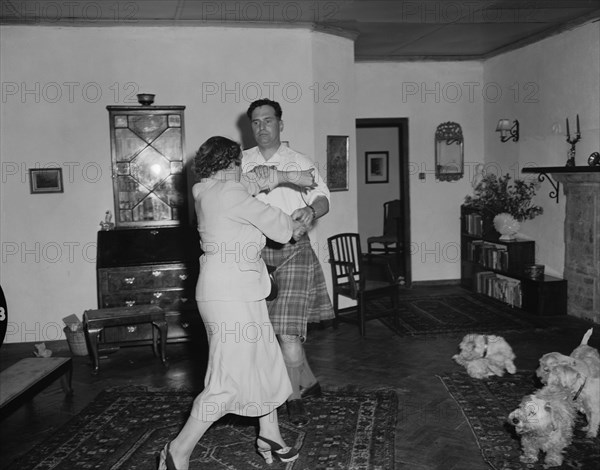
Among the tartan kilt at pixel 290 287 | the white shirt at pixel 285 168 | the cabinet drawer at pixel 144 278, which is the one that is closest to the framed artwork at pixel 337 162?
the cabinet drawer at pixel 144 278

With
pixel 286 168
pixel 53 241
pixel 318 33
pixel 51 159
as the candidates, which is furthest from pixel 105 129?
pixel 286 168

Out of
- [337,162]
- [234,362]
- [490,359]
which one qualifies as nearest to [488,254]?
[337,162]

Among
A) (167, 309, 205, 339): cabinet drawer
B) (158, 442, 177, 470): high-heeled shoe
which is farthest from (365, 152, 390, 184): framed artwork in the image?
(158, 442, 177, 470): high-heeled shoe

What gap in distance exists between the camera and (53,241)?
6.45 meters

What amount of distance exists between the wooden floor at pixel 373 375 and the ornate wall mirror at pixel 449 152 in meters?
2.78

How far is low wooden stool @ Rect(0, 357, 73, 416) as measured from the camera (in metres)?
3.92

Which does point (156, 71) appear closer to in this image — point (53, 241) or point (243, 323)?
point (53, 241)

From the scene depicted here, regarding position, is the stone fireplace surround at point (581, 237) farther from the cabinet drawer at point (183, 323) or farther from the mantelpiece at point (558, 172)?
the cabinet drawer at point (183, 323)

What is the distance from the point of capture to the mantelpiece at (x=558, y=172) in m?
6.45

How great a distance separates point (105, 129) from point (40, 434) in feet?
11.0

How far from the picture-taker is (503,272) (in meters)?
7.80

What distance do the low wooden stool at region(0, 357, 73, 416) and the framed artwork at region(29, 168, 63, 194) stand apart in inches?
88.6

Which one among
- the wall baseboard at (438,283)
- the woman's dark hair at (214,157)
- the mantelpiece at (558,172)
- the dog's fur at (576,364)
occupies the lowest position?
the wall baseboard at (438,283)

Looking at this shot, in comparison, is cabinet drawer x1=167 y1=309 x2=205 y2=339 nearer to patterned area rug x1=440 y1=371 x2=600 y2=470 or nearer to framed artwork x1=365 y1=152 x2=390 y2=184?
patterned area rug x1=440 y1=371 x2=600 y2=470
